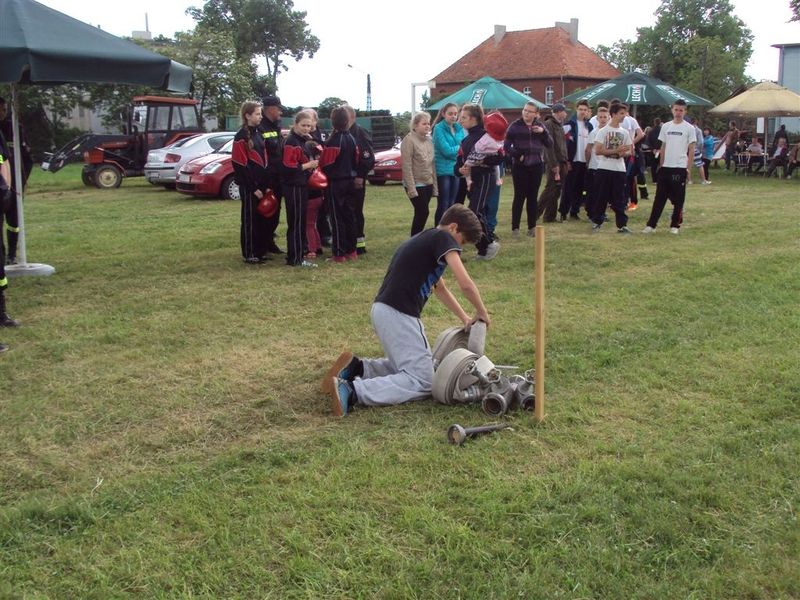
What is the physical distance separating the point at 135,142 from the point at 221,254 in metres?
13.3

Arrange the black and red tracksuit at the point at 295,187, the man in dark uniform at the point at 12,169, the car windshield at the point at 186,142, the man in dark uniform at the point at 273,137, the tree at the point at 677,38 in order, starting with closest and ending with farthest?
1. the man in dark uniform at the point at 12,169
2. the black and red tracksuit at the point at 295,187
3. the man in dark uniform at the point at 273,137
4. the car windshield at the point at 186,142
5. the tree at the point at 677,38

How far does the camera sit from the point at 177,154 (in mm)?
19047

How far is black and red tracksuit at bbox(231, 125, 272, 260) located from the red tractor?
1326 centimetres

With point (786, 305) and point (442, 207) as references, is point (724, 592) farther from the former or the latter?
point (442, 207)

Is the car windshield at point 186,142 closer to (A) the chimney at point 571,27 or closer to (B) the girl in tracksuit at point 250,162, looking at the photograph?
(B) the girl in tracksuit at point 250,162

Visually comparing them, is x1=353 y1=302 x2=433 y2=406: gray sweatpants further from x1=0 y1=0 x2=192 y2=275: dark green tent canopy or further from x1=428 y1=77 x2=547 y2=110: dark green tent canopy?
x1=428 y1=77 x2=547 y2=110: dark green tent canopy

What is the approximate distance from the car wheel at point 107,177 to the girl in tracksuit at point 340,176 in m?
13.6

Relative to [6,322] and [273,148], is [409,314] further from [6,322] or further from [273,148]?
[273,148]

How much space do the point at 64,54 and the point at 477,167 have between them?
4.60m

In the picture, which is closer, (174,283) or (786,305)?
(786,305)

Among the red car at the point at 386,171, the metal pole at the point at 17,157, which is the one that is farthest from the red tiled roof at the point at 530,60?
the metal pole at the point at 17,157

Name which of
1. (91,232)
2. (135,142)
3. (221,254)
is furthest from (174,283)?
(135,142)

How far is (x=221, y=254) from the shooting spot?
1005 cm

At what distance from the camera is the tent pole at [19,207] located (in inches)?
332
